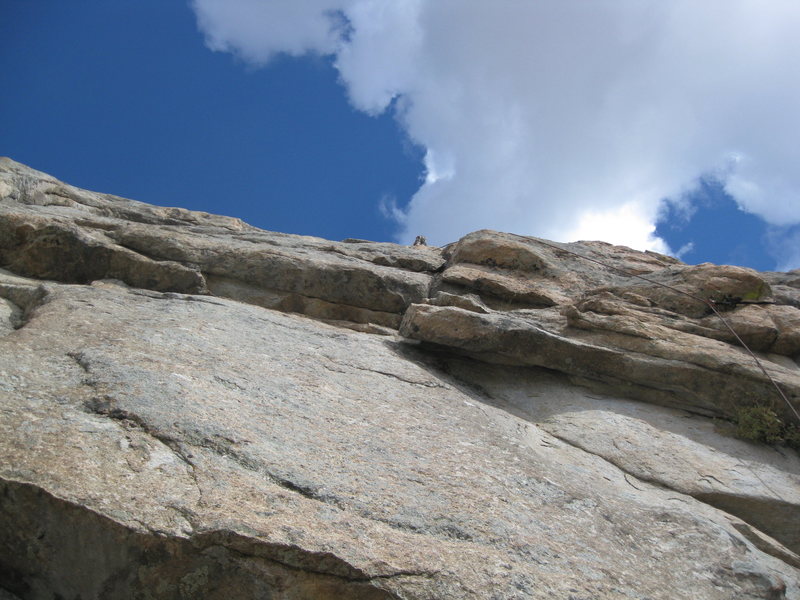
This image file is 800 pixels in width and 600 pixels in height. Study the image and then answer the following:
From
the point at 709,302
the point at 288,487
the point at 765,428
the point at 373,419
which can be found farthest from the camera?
the point at 709,302

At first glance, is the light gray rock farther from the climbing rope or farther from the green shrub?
the climbing rope

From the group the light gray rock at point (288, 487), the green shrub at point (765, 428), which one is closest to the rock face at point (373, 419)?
the light gray rock at point (288, 487)

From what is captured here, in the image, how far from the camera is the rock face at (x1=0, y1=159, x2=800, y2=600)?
4410mm

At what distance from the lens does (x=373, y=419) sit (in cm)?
729

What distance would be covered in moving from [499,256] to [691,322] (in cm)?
457

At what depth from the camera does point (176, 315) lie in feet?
29.1

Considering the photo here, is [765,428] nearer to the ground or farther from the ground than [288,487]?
farther from the ground

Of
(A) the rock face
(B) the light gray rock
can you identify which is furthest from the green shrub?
(B) the light gray rock

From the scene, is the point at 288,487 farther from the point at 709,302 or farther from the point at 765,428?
the point at 709,302

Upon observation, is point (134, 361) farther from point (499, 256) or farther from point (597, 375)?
point (499, 256)

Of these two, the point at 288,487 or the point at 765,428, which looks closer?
the point at 288,487

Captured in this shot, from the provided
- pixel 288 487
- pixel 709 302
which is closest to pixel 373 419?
pixel 288 487

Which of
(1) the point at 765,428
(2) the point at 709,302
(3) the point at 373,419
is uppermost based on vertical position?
(2) the point at 709,302

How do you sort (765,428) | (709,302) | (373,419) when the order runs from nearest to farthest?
(373,419) < (765,428) < (709,302)
